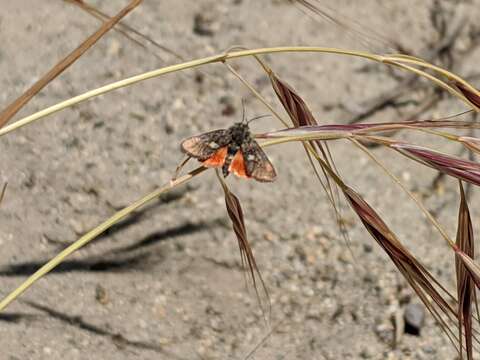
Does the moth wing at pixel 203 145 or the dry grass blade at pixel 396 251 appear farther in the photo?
the moth wing at pixel 203 145

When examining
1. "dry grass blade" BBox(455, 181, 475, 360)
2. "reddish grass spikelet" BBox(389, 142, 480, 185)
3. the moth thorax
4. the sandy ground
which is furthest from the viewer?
the sandy ground

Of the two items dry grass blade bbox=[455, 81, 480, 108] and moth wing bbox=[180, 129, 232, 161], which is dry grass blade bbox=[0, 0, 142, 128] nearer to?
moth wing bbox=[180, 129, 232, 161]

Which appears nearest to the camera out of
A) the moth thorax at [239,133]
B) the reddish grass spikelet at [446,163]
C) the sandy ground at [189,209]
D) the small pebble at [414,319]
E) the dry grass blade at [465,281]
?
the reddish grass spikelet at [446,163]

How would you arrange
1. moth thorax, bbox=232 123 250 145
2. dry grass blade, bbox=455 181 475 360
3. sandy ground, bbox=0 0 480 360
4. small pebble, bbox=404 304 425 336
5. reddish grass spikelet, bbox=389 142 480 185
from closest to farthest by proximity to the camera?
reddish grass spikelet, bbox=389 142 480 185 < dry grass blade, bbox=455 181 475 360 < moth thorax, bbox=232 123 250 145 < sandy ground, bbox=0 0 480 360 < small pebble, bbox=404 304 425 336

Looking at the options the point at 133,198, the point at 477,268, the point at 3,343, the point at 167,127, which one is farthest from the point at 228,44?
the point at 477,268

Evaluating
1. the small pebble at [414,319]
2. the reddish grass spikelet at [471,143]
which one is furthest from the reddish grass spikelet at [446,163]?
the small pebble at [414,319]

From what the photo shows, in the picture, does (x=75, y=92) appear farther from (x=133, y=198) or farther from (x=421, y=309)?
(x=421, y=309)

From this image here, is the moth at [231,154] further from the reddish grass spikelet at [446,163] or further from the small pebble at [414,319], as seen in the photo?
the small pebble at [414,319]

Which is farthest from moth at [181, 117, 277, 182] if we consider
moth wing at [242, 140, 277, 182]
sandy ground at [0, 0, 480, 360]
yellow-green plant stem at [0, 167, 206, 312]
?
sandy ground at [0, 0, 480, 360]

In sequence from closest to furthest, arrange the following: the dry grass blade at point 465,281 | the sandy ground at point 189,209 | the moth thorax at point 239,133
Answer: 1. the dry grass blade at point 465,281
2. the moth thorax at point 239,133
3. the sandy ground at point 189,209
